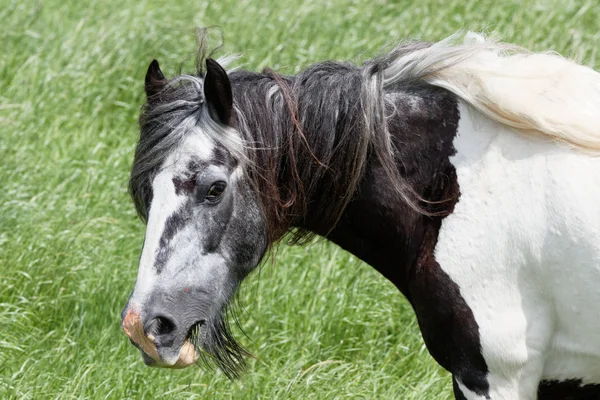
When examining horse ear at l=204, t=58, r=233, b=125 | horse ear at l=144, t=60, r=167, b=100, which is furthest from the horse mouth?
horse ear at l=144, t=60, r=167, b=100

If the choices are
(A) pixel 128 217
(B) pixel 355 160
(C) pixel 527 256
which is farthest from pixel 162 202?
(A) pixel 128 217

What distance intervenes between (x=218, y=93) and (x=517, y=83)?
35.2 inches

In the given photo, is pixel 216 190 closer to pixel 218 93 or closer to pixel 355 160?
pixel 218 93

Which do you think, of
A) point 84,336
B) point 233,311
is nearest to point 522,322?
point 233,311

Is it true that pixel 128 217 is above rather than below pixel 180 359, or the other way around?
below

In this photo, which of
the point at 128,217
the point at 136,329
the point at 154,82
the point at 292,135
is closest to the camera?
the point at 136,329

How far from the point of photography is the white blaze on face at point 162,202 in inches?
109

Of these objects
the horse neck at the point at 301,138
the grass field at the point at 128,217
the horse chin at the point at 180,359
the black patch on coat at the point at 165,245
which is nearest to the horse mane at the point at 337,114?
the horse neck at the point at 301,138

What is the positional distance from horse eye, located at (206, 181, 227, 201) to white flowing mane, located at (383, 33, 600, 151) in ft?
2.00

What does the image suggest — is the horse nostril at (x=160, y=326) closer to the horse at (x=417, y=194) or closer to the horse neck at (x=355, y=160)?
the horse at (x=417, y=194)

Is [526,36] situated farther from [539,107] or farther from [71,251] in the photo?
[539,107]

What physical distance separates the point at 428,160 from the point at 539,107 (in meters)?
0.36

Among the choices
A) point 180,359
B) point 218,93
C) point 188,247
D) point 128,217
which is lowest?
point 128,217

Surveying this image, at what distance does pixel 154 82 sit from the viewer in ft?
9.97
